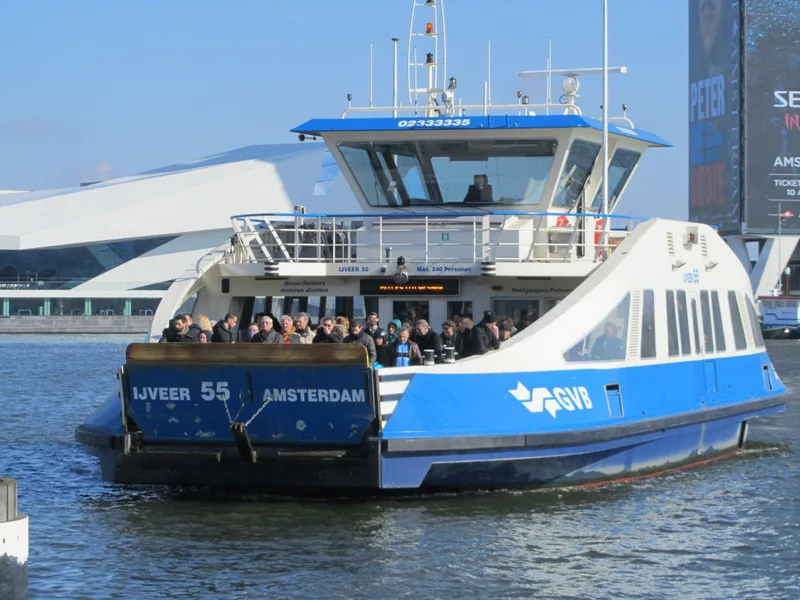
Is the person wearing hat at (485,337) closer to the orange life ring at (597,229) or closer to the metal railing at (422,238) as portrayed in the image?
the metal railing at (422,238)

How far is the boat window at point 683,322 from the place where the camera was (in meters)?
16.0

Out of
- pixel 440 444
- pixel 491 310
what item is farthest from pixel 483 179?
pixel 440 444

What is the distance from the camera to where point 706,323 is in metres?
16.8

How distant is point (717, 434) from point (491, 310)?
3222 mm

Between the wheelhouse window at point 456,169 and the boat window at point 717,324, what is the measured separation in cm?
242

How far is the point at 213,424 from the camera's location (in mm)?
13242

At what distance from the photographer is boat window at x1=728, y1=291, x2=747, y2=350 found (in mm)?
17734

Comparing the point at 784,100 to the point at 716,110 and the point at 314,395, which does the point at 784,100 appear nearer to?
the point at 716,110

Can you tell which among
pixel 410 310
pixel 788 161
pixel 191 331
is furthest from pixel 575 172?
pixel 788 161

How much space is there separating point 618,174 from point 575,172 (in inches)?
52.8

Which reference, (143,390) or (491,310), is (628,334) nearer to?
(491,310)

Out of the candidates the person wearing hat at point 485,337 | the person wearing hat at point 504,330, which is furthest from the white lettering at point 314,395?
the person wearing hat at point 504,330

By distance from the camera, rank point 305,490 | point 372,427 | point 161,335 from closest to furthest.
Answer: point 372,427 < point 305,490 < point 161,335

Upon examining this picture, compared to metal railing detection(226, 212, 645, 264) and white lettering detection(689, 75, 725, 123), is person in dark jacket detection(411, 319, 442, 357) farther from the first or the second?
white lettering detection(689, 75, 725, 123)
